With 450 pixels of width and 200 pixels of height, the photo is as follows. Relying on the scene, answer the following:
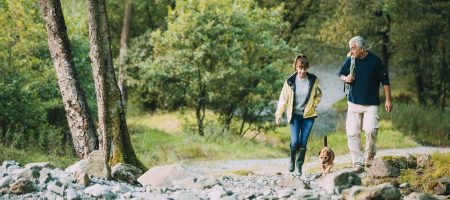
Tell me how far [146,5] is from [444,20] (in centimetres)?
1689

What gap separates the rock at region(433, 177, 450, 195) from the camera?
8.19 meters

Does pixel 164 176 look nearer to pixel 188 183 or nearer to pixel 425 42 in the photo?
pixel 188 183

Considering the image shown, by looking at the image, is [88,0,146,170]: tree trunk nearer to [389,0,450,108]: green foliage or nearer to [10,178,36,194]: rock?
[10,178,36,194]: rock

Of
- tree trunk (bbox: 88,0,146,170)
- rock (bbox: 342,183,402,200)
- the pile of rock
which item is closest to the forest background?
tree trunk (bbox: 88,0,146,170)

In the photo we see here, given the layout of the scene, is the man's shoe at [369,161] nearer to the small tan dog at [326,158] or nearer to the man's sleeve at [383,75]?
the small tan dog at [326,158]

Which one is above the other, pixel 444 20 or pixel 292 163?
pixel 444 20

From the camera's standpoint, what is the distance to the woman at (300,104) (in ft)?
32.4

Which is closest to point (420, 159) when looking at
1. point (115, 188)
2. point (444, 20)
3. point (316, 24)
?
point (115, 188)

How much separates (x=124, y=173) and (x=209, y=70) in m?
12.1

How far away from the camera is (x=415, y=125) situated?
21.8m

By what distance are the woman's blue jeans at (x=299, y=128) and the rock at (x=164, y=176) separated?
173 centimetres

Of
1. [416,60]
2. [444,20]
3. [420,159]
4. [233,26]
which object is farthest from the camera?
[416,60]

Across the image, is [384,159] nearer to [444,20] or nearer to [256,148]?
[256,148]

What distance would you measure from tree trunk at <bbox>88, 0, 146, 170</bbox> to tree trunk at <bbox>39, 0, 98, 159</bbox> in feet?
2.21
